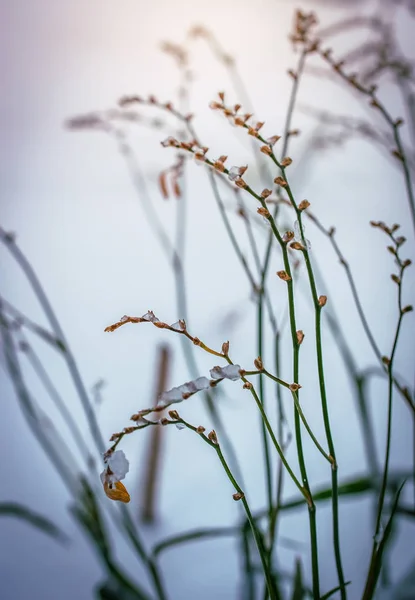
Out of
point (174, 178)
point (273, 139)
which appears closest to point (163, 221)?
point (174, 178)

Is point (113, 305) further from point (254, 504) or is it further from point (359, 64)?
point (359, 64)

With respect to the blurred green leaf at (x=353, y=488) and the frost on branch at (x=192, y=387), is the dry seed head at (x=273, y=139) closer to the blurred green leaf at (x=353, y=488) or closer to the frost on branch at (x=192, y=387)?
the frost on branch at (x=192, y=387)

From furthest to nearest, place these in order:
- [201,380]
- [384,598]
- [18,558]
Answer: [18,558] < [384,598] < [201,380]

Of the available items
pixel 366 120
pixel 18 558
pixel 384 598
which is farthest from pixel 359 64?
pixel 18 558

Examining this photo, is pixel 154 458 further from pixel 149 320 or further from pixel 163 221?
pixel 149 320

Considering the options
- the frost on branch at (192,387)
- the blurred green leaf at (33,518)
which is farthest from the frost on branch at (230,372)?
the blurred green leaf at (33,518)

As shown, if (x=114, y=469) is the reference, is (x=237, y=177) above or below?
above
